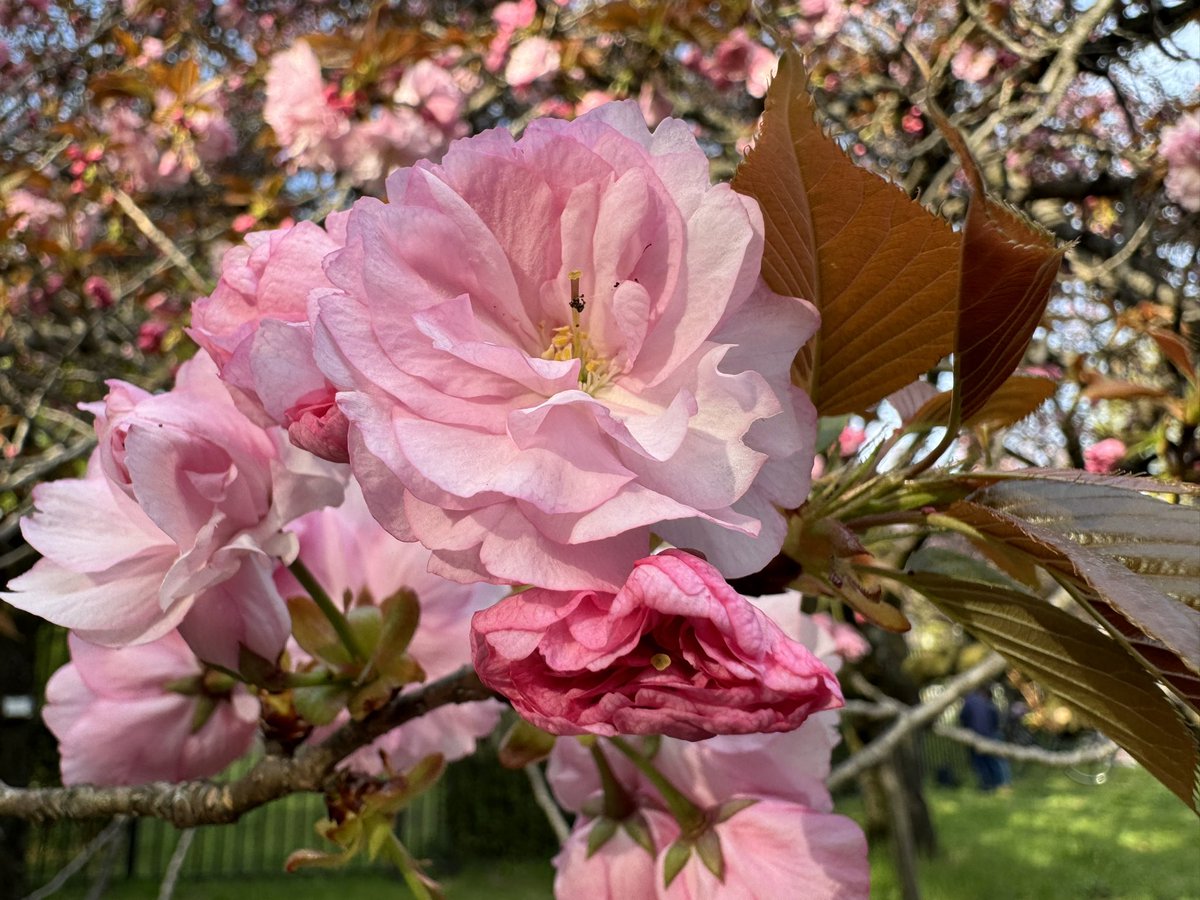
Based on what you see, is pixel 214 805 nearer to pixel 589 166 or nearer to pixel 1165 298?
pixel 589 166

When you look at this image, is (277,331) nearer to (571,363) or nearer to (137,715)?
(571,363)

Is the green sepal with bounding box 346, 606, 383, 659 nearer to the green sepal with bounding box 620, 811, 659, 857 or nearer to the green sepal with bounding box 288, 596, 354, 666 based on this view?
the green sepal with bounding box 288, 596, 354, 666

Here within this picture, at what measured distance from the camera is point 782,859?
0.59m

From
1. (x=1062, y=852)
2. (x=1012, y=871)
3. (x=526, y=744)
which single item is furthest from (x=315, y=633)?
(x=1062, y=852)

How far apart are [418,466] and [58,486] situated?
326 mm

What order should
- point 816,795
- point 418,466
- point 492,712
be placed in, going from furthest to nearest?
point 492,712, point 816,795, point 418,466

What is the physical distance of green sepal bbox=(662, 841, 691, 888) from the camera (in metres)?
0.62

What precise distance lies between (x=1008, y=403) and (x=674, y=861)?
1.23 feet

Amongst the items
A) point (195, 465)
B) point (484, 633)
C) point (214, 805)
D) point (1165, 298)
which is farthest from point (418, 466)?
point (1165, 298)

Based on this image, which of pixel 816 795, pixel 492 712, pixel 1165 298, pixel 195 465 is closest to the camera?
pixel 195 465

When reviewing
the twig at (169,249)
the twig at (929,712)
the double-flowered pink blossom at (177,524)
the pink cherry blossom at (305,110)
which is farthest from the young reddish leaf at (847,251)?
the pink cherry blossom at (305,110)

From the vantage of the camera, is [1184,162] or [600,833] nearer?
[600,833]

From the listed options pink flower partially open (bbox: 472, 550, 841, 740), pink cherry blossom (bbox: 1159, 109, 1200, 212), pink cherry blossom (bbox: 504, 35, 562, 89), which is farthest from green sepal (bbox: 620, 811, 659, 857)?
pink cherry blossom (bbox: 504, 35, 562, 89)

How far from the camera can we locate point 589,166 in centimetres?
44
